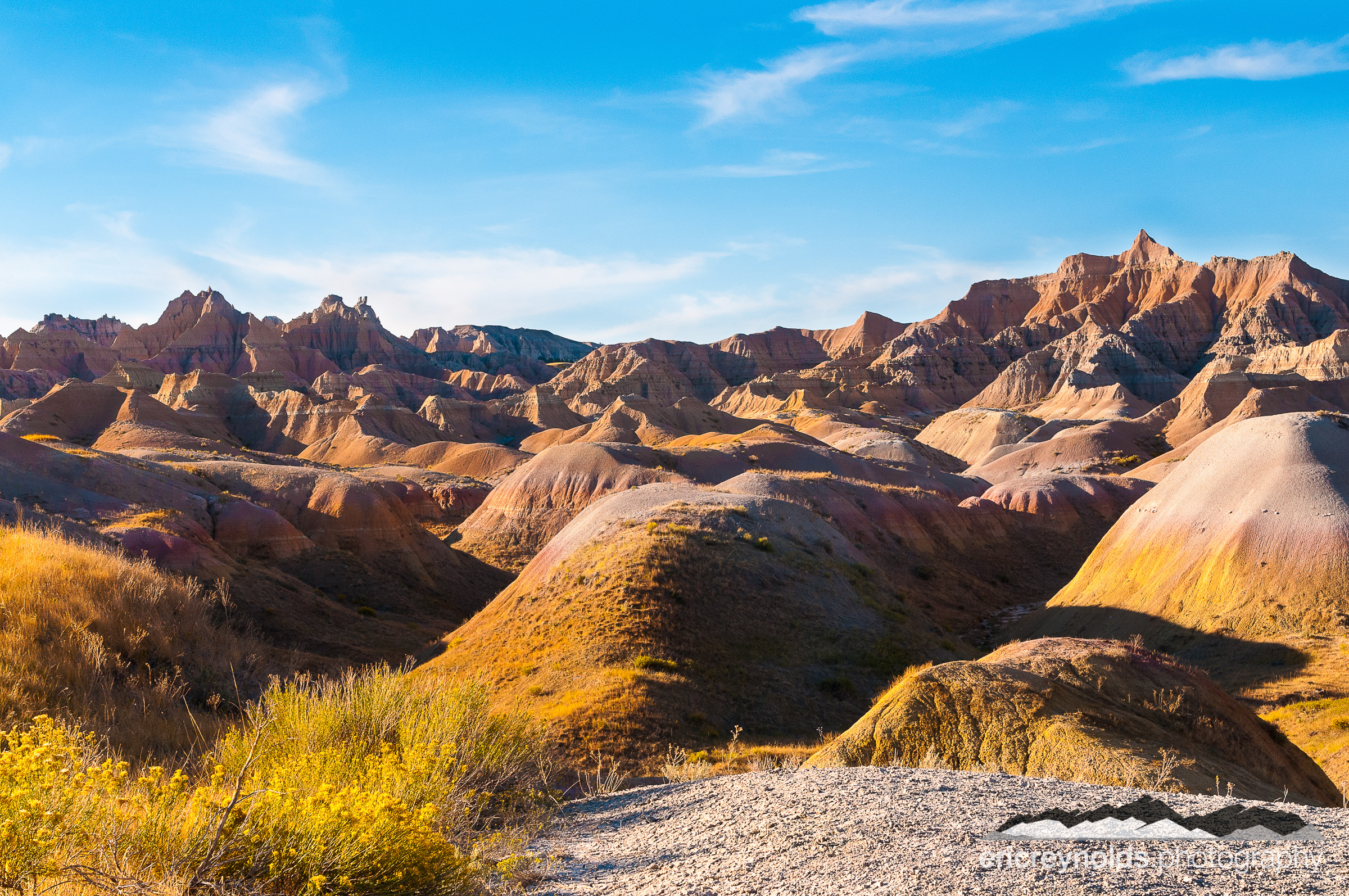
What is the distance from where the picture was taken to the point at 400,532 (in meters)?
55.3

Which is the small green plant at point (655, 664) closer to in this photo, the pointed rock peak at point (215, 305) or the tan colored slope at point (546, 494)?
the tan colored slope at point (546, 494)

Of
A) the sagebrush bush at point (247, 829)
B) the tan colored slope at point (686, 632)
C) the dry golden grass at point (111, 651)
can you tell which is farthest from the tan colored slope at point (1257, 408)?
the sagebrush bush at point (247, 829)

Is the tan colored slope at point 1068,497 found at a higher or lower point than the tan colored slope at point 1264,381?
lower

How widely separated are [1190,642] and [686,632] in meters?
16.6

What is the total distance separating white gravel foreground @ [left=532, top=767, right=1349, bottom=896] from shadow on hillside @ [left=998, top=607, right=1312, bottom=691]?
1740 cm

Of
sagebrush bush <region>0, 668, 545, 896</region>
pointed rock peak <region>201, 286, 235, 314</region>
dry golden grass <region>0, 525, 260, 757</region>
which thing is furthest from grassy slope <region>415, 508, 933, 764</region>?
pointed rock peak <region>201, 286, 235, 314</region>

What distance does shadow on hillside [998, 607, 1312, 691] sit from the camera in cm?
2492

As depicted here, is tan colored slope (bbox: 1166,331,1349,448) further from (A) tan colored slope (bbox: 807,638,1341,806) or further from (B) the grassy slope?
(A) tan colored slope (bbox: 807,638,1341,806)

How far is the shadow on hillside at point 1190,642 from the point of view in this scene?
24.9 metres

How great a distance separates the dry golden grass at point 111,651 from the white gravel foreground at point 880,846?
4863 millimetres

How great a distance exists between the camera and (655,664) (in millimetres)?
23938

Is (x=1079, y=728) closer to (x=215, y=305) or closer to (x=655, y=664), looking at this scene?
(x=655, y=664)

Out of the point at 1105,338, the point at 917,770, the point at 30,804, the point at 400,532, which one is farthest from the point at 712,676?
the point at 1105,338

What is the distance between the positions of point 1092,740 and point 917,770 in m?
3.12
